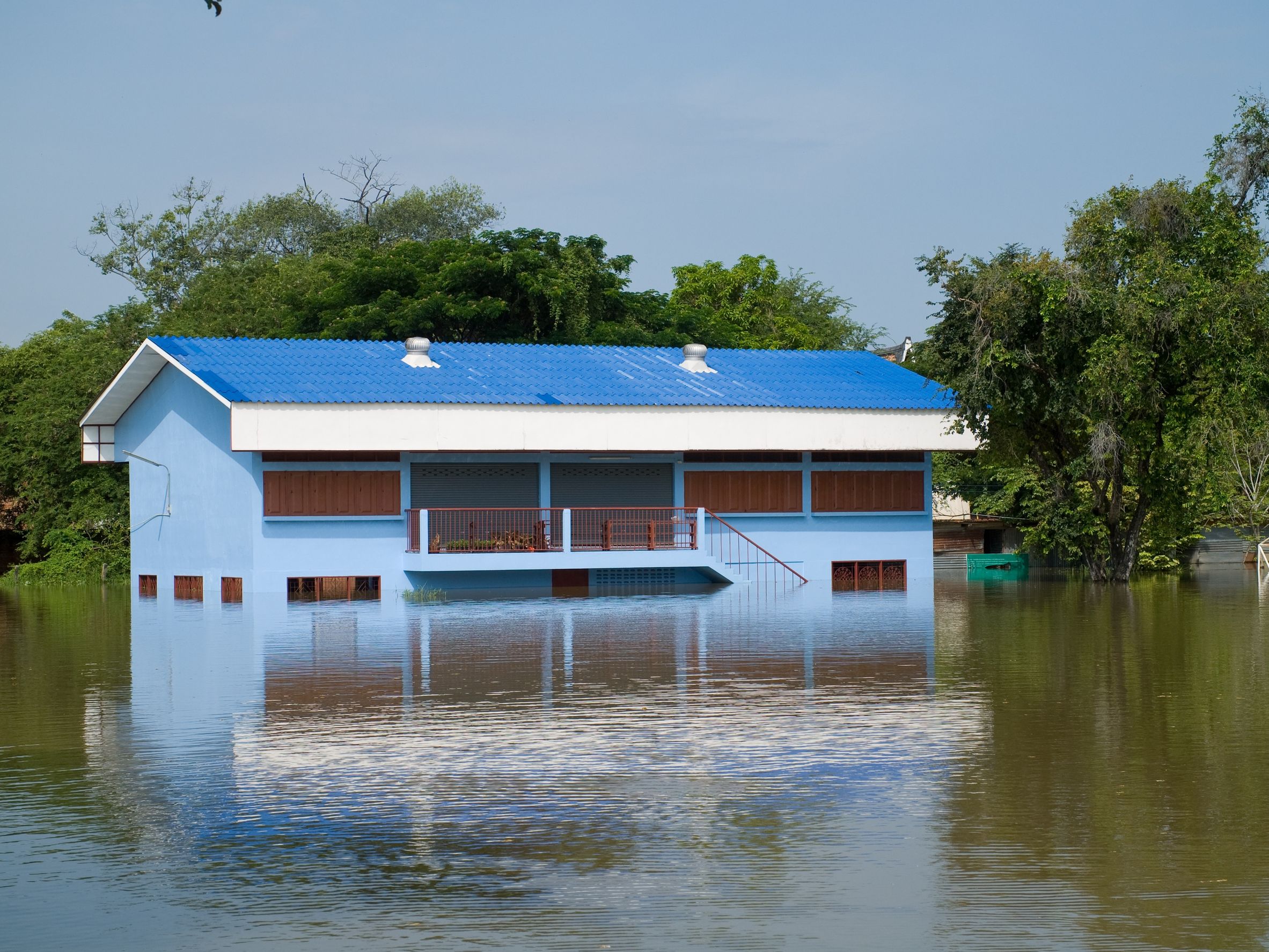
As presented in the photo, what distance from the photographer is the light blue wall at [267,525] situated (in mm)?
31172

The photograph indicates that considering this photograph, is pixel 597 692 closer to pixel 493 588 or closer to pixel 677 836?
pixel 677 836

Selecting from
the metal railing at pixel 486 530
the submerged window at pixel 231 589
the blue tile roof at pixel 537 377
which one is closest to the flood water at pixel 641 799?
the submerged window at pixel 231 589

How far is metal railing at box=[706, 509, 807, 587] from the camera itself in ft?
112

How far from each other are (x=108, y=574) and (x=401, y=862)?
39.4 metres

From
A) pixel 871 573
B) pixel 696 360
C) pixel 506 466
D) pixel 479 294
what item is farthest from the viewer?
pixel 479 294

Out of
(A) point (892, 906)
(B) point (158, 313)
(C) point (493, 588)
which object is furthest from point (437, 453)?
(B) point (158, 313)

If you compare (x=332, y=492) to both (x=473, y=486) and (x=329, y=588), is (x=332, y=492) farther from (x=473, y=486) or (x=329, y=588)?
(x=473, y=486)

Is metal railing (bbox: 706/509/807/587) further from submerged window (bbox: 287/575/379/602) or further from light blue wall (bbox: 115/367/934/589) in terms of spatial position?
submerged window (bbox: 287/575/379/602)

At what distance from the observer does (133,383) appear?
115 feet

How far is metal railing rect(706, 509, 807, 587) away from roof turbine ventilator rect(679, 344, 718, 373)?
12.6 ft

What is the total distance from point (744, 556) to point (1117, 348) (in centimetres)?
896

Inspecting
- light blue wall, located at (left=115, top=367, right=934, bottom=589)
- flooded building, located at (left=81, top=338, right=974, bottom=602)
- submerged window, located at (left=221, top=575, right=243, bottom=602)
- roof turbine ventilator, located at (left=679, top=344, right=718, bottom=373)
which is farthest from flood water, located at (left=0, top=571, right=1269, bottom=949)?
roof turbine ventilator, located at (left=679, top=344, right=718, bottom=373)

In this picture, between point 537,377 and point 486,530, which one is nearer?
point 486,530

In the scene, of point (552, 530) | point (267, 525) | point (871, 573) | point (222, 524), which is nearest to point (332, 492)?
point (267, 525)
